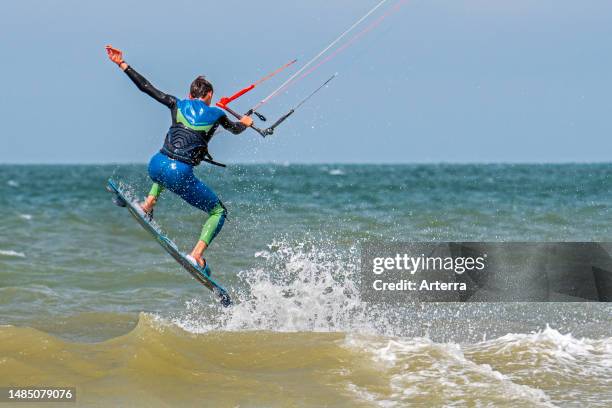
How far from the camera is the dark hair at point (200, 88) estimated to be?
8875 mm

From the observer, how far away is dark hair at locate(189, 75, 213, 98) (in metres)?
8.88

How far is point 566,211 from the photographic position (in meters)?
23.5

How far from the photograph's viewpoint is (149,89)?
8.72m

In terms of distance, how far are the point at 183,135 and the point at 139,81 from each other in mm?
640

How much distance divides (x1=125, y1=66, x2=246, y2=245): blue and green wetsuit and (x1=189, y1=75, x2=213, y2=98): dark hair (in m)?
0.12

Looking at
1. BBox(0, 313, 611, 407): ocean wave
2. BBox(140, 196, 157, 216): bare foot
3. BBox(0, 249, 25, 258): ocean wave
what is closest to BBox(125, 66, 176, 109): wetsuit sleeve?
BBox(140, 196, 157, 216): bare foot

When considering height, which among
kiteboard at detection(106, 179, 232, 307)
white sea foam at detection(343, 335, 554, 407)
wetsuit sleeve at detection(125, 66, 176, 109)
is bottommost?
white sea foam at detection(343, 335, 554, 407)

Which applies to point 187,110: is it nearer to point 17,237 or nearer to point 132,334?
point 132,334

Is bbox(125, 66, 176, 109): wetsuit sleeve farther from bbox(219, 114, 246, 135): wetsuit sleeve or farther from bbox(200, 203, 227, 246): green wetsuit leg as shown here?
bbox(200, 203, 227, 246): green wetsuit leg

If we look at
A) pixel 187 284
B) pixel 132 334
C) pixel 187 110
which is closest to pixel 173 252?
pixel 132 334

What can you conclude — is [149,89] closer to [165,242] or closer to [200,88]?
[200,88]

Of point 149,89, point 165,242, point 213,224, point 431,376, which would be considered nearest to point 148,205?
point 165,242

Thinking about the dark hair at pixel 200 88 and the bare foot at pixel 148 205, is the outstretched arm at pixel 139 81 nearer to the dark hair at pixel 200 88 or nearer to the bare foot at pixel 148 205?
the dark hair at pixel 200 88

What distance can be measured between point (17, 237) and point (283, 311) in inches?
422
